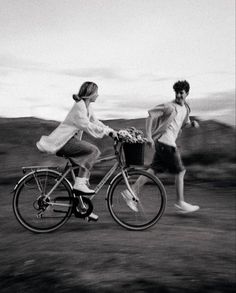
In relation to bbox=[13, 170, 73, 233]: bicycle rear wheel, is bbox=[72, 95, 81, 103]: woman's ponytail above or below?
above

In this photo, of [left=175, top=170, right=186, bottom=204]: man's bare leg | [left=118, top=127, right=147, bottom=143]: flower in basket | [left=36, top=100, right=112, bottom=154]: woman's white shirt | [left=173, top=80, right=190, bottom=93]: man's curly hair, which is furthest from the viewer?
[left=175, top=170, right=186, bottom=204]: man's bare leg

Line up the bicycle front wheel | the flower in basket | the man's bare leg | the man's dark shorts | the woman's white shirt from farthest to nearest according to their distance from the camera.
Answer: the man's bare leg → the man's dark shorts → the bicycle front wheel → the flower in basket → the woman's white shirt

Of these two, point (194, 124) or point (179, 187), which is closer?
point (194, 124)

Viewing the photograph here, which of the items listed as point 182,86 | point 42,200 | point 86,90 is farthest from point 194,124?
point 42,200

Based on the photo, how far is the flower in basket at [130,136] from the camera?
459cm

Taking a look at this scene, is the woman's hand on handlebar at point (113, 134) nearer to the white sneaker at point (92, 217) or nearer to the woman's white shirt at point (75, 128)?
the woman's white shirt at point (75, 128)

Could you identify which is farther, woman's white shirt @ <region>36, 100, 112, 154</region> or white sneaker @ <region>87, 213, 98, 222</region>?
white sneaker @ <region>87, 213, 98, 222</region>

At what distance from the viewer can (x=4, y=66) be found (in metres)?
4.97

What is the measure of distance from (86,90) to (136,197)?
802 mm

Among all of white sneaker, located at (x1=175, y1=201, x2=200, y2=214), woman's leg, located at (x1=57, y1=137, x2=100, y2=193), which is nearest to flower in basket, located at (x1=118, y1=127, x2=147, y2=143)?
woman's leg, located at (x1=57, y1=137, x2=100, y2=193)

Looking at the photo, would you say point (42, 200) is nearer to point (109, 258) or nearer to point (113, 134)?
point (113, 134)

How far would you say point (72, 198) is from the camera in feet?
14.9

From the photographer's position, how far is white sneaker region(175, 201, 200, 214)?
5147 millimetres

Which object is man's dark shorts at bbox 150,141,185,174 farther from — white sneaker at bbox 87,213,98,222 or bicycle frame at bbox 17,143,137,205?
white sneaker at bbox 87,213,98,222
